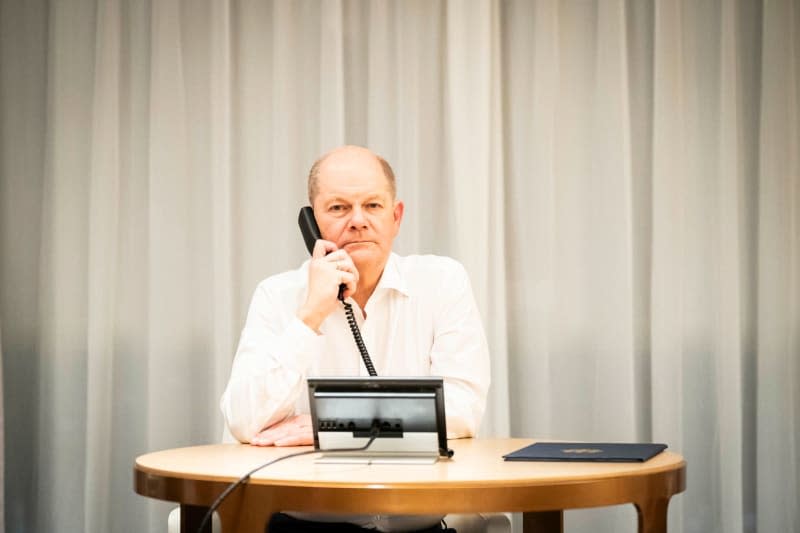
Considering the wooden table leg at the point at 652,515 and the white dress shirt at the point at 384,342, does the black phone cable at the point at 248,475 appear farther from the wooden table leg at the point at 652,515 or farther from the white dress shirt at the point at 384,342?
the wooden table leg at the point at 652,515

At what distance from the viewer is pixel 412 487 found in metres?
1.42

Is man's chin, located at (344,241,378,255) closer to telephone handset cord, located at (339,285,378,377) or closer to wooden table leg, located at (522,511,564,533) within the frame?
telephone handset cord, located at (339,285,378,377)

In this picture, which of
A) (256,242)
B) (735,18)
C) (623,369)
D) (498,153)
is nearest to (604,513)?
(623,369)

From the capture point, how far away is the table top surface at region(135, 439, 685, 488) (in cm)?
144

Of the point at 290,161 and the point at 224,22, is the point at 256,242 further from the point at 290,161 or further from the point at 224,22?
the point at 224,22

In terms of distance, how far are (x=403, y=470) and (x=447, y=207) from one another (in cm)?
194

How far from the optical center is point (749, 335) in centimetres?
332

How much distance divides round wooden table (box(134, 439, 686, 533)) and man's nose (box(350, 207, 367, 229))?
730mm

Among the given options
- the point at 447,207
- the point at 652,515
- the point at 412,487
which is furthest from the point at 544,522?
the point at 447,207

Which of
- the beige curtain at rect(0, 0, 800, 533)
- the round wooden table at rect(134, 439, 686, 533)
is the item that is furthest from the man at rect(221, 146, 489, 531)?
the beige curtain at rect(0, 0, 800, 533)

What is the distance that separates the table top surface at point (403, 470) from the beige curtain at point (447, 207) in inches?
63.0

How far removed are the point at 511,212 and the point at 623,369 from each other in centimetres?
66

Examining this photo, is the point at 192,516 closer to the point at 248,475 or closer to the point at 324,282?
the point at 248,475

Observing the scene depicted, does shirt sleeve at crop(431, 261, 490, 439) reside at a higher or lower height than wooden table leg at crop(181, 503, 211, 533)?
higher
